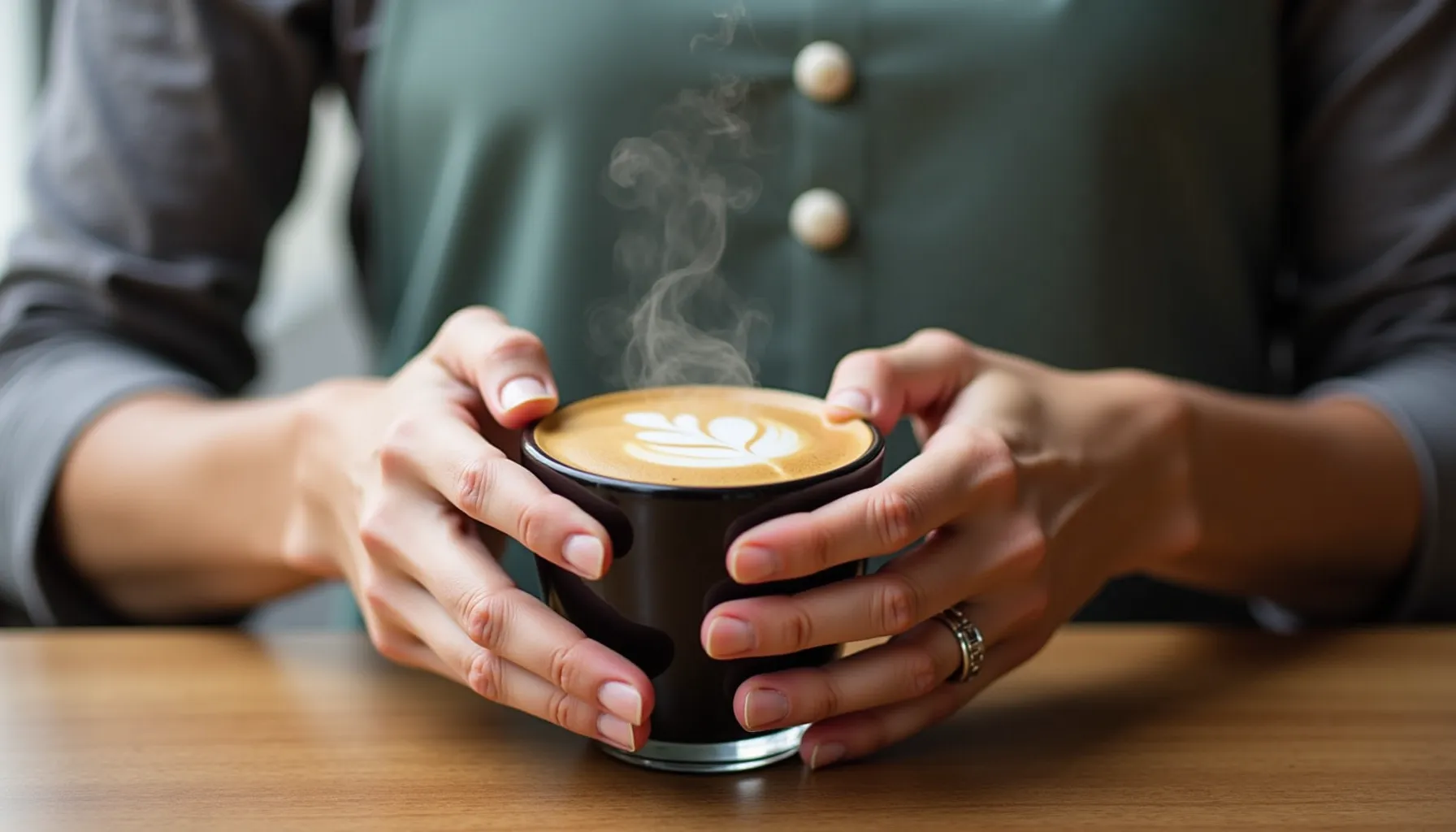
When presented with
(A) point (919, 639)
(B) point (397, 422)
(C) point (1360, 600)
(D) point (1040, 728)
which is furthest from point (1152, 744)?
(B) point (397, 422)

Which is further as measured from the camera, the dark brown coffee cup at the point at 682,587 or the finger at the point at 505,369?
the finger at the point at 505,369

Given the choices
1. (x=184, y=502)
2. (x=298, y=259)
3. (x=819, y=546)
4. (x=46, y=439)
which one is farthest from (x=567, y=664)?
(x=298, y=259)

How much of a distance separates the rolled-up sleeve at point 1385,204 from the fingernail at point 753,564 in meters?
0.69

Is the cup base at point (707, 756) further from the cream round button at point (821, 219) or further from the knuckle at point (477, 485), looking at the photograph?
the cream round button at point (821, 219)

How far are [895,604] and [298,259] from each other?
84.6 inches

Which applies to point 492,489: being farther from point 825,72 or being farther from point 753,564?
point 825,72

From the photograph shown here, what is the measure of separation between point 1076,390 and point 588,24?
569mm

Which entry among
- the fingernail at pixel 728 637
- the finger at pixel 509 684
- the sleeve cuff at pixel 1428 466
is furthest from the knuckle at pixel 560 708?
the sleeve cuff at pixel 1428 466

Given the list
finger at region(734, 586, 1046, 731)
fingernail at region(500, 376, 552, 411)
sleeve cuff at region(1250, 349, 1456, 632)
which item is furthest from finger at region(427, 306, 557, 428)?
sleeve cuff at region(1250, 349, 1456, 632)

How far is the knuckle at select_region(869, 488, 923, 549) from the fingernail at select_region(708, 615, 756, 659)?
0.29 feet

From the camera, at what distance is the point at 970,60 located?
1150 mm

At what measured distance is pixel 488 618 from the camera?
72cm

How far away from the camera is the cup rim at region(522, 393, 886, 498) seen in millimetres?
666

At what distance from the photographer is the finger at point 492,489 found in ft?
2.25
